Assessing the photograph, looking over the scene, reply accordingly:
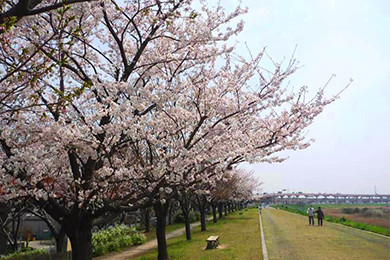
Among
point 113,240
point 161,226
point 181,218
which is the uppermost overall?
point 161,226

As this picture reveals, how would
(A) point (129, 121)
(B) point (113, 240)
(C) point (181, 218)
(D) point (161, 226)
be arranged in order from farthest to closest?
(C) point (181, 218), (B) point (113, 240), (D) point (161, 226), (A) point (129, 121)

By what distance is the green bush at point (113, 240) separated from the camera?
60.1 ft

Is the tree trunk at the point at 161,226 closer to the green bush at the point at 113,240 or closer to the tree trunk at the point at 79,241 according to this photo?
the tree trunk at the point at 79,241

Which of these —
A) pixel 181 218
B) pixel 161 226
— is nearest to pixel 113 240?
pixel 161 226

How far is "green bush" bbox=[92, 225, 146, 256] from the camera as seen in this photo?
1831 cm

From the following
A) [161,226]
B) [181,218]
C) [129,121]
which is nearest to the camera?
[129,121]

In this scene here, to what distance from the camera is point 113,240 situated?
19875 mm

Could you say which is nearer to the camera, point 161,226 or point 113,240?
point 161,226

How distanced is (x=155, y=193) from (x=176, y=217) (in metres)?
34.5

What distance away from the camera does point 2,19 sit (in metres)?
3.37

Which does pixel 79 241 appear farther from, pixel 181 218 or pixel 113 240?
pixel 181 218

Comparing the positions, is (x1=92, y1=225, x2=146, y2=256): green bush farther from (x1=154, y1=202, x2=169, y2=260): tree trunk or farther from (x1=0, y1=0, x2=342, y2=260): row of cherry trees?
(x1=0, y1=0, x2=342, y2=260): row of cherry trees

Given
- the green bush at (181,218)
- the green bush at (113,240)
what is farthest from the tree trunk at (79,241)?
the green bush at (181,218)

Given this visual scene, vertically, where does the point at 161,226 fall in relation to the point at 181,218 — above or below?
above
